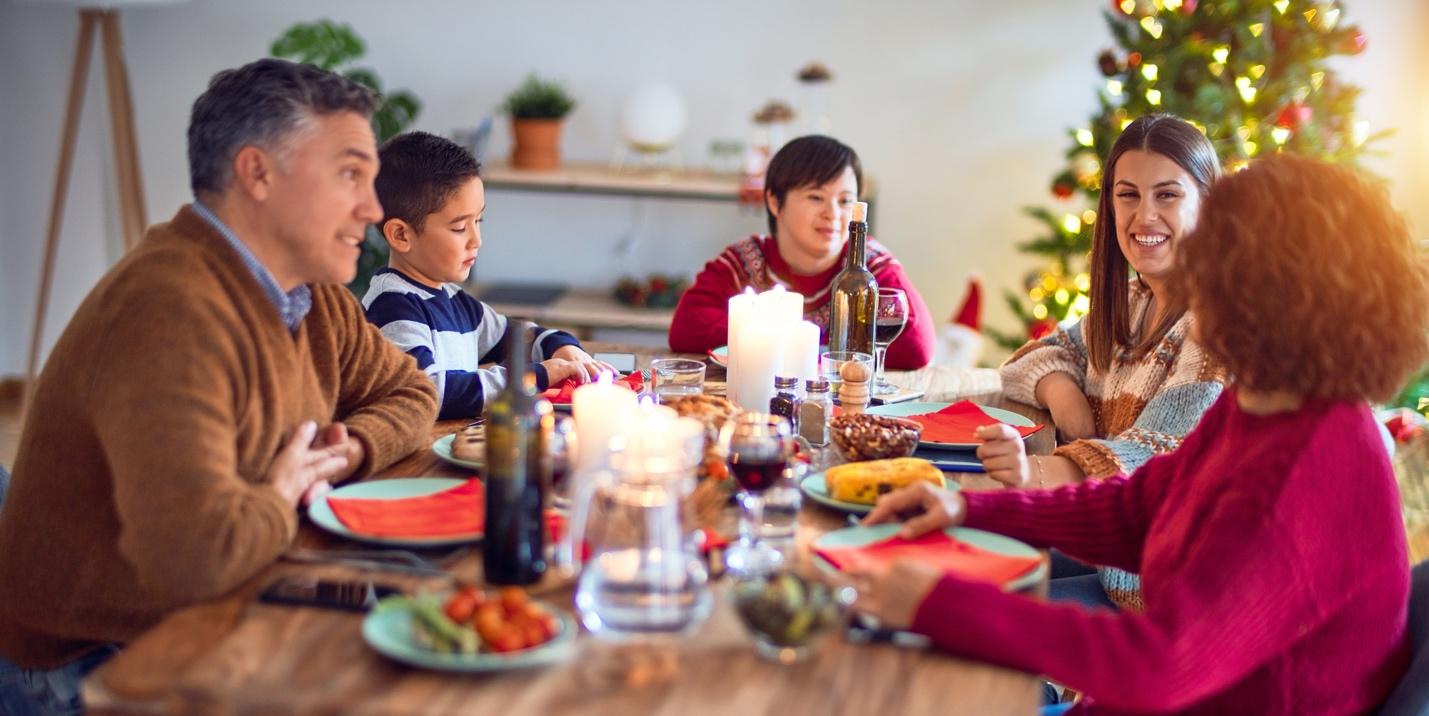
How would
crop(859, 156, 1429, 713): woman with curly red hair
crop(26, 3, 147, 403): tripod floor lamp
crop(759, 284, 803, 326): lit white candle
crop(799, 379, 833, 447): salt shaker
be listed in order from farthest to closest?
crop(26, 3, 147, 403): tripod floor lamp, crop(759, 284, 803, 326): lit white candle, crop(799, 379, 833, 447): salt shaker, crop(859, 156, 1429, 713): woman with curly red hair

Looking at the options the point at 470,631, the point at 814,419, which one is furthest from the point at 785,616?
the point at 814,419

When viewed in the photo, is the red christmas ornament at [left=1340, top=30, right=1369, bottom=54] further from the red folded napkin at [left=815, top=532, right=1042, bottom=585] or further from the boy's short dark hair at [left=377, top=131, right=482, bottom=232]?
the red folded napkin at [left=815, top=532, right=1042, bottom=585]

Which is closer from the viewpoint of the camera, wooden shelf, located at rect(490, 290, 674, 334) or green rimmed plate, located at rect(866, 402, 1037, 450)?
green rimmed plate, located at rect(866, 402, 1037, 450)

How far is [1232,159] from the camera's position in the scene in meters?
3.84

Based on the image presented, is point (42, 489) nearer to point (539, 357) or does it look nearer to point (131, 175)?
point (539, 357)

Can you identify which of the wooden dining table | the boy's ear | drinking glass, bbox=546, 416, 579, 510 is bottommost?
the wooden dining table

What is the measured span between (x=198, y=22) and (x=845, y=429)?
3.89m

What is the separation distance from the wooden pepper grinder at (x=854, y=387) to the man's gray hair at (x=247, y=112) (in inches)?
35.4

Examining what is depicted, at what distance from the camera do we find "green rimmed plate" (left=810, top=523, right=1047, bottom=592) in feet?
4.85

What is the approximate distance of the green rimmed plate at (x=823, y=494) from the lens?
65.5 inches

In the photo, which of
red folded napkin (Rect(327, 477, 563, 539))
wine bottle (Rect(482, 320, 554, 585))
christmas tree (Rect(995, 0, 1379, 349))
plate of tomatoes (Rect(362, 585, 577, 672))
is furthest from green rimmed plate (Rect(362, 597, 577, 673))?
christmas tree (Rect(995, 0, 1379, 349))

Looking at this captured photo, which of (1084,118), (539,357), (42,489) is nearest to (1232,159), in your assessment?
(1084,118)

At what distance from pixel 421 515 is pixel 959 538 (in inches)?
24.1

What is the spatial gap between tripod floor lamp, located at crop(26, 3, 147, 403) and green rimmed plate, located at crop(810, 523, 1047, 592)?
3.88 m
